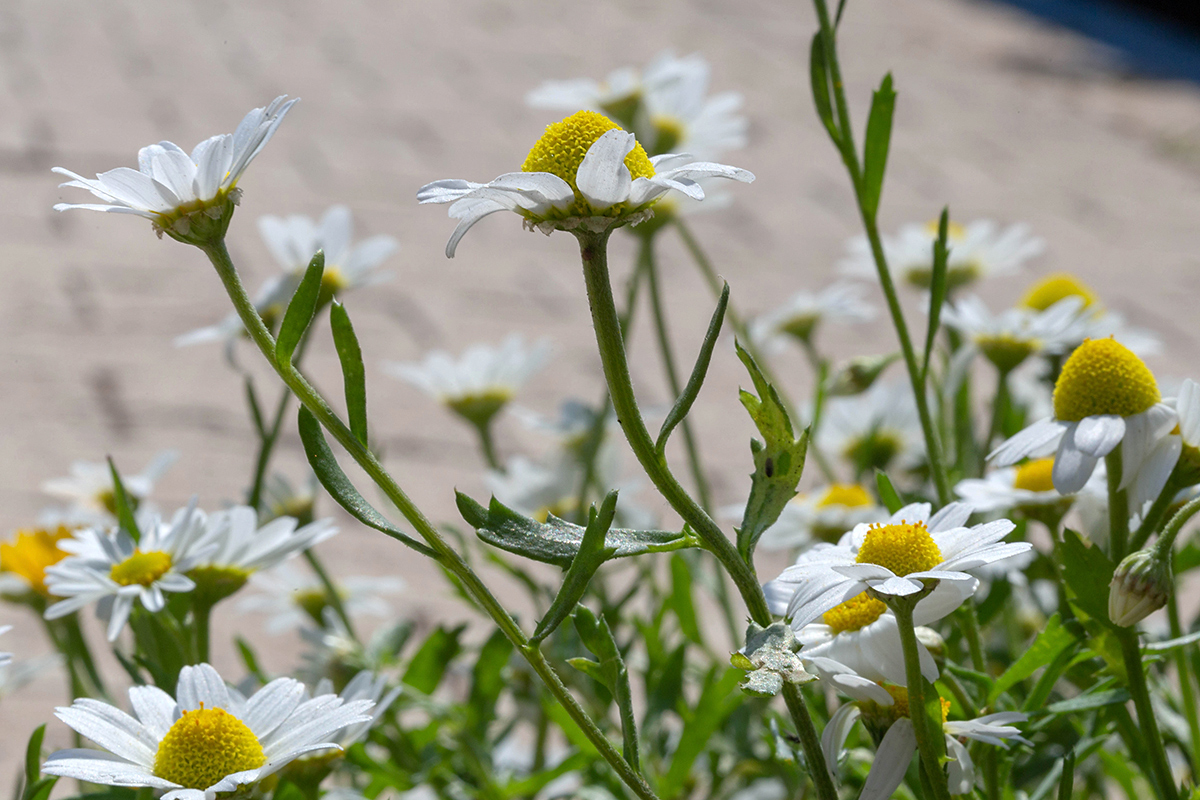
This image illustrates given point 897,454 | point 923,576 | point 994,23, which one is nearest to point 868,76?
point 994,23

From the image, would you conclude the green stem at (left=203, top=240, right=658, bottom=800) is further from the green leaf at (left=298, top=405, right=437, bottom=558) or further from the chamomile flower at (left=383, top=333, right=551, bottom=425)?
the chamomile flower at (left=383, top=333, right=551, bottom=425)

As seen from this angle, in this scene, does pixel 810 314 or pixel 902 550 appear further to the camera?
pixel 810 314

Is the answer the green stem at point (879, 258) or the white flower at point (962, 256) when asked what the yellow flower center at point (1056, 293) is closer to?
the white flower at point (962, 256)

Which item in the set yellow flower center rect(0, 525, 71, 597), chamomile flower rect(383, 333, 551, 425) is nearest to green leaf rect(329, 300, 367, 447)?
yellow flower center rect(0, 525, 71, 597)

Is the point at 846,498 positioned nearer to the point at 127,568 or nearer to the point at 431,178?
the point at 127,568

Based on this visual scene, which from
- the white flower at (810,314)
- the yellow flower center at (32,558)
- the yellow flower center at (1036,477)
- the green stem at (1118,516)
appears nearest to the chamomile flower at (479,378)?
the white flower at (810,314)

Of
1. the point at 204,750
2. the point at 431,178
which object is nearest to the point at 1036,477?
the point at 204,750

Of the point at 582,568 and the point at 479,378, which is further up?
the point at 582,568

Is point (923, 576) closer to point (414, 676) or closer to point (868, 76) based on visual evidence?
point (414, 676)
